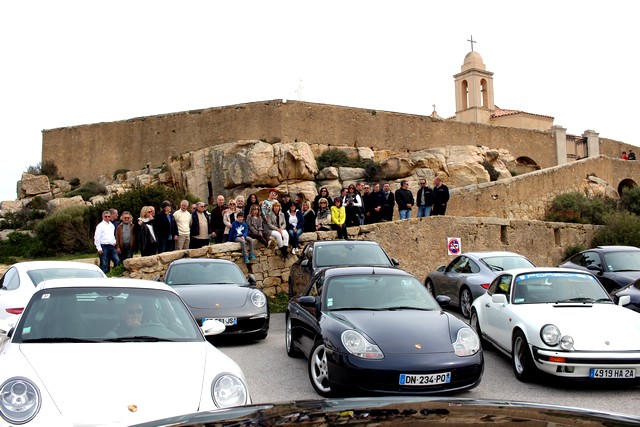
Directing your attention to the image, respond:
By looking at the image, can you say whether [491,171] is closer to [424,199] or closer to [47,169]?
[424,199]

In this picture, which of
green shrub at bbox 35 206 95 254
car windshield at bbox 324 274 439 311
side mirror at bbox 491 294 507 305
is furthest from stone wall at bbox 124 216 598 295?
green shrub at bbox 35 206 95 254

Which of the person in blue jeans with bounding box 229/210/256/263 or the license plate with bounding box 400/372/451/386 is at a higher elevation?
the person in blue jeans with bounding box 229/210/256/263

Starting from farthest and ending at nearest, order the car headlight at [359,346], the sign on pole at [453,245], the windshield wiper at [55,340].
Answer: the sign on pole at [453,245] → the car headlight at [359,346] → the windshield wiper at [55,340]

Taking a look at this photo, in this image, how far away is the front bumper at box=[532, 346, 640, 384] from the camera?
271 inches

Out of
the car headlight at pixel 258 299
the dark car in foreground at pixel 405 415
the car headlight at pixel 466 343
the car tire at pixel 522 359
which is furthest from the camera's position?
the car headlight at pixel 258 299

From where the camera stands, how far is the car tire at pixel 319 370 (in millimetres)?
6641

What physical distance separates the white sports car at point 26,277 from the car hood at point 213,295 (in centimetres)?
141

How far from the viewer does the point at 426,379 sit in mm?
6156

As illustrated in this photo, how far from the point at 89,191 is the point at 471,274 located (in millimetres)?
26243

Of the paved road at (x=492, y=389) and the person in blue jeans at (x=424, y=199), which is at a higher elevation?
the person in blue jeans at (x=424, y=199)

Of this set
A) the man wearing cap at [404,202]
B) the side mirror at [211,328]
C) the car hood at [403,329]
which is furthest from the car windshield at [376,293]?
the man wearing cap at [404,202]

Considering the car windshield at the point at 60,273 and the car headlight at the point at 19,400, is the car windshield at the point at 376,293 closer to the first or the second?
the car headlight at the point at 19,400

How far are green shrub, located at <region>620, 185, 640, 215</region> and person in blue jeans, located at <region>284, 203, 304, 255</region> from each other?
18.8 metres

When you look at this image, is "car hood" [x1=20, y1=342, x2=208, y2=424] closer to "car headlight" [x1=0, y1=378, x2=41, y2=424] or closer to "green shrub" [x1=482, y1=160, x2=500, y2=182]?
"car headlight" [x1=0, y1=378, x2=41, y2=424]
